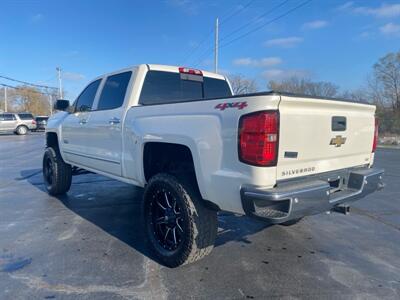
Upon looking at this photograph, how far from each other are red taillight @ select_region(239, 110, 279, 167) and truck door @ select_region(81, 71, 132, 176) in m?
2.04

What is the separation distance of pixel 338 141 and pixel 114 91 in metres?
3.02

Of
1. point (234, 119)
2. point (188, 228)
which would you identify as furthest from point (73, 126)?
point (234, 119)

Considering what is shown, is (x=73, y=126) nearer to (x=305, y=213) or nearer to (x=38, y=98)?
(x=305, y=213)

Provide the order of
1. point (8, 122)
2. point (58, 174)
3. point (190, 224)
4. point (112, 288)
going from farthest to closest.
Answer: point (8, 122) < point (58, 174) < point (190, 224) < point (112, 288)

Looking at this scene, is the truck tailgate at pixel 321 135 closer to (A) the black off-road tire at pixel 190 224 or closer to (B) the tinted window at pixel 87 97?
(A) the black off-road tire at pixel 190 224

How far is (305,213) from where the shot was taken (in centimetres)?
266

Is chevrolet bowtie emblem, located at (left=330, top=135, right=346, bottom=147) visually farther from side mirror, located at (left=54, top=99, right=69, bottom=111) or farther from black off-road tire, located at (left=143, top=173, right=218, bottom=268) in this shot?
side mirror, located at (left=54, top=99, right=69, bottom=111)

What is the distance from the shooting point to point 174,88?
465 centimetres

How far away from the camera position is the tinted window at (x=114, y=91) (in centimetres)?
440

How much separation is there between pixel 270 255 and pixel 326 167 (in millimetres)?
1234

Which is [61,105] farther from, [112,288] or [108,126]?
[112,288]

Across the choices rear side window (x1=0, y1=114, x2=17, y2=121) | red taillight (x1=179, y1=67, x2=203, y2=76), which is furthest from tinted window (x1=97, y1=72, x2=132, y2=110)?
rear side window (x1=0, y1=114, x2=17, y2=121)

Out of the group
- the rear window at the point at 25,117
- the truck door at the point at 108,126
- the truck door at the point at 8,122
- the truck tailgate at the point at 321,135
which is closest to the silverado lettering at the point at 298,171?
the truck tailgate at the point at 321,135

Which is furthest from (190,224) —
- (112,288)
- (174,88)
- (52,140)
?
(52,140)
